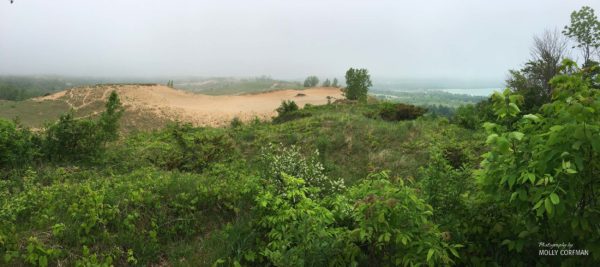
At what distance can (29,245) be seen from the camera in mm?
3754

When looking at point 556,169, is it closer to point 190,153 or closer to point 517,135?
point 517,135

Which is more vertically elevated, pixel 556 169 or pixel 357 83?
pixel 357 83

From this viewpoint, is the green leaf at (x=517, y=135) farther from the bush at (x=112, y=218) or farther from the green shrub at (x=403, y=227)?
the bush at (x=112, y=218)

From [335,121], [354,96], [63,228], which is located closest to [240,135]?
[335,121]

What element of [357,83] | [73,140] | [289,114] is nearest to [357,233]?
[73,140]

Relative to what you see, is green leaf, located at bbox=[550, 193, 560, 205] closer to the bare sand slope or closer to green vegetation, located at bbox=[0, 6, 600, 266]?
green vegetation, located at bbox=[0, 6, 600, 266]

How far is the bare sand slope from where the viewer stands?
739 inches

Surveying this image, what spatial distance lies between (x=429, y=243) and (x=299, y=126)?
29.5 feet

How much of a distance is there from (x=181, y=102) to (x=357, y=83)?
11.1 metres

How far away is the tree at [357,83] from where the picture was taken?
20.2 m

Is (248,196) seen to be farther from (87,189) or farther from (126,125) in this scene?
(126,125)

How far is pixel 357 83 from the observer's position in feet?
66.3

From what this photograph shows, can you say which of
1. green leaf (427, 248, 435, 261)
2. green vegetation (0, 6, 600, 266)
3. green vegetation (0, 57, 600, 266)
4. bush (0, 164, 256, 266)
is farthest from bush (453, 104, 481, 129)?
green leaf (427, 248, 435, 261)

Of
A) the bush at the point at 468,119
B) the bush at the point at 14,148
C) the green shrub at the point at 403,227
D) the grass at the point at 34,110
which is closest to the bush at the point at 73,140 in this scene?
the bush at the point at 14,148
